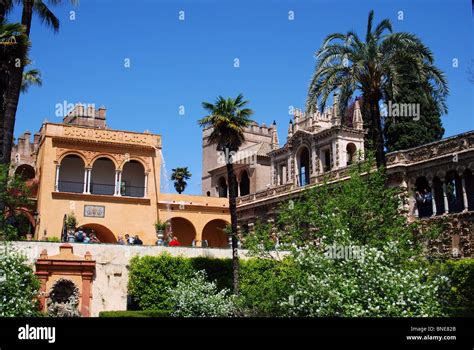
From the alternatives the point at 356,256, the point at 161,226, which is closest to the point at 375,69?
the point at 356,256

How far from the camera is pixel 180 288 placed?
2339cm

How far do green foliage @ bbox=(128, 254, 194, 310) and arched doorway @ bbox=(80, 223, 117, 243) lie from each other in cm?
1063

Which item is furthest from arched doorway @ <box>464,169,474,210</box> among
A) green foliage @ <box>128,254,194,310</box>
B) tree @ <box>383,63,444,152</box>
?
tree @ <box>383,63,444,152</box>

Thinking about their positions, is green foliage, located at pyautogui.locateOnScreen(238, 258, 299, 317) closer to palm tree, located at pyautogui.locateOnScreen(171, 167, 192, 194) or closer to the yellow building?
the yellow building

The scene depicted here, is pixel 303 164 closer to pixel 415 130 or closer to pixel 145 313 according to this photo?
pixel 415 130

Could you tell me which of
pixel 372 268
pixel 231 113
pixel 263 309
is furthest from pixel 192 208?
pixel 372 268

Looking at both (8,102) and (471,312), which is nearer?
(471,312)

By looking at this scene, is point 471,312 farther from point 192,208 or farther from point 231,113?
point 192,208

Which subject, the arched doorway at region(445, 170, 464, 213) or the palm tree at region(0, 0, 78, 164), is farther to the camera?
the arched doorway at region(445, 170, 464, 213)

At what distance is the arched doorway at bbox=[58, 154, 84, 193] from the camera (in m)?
38.2

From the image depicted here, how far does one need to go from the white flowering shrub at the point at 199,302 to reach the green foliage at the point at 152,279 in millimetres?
2985
